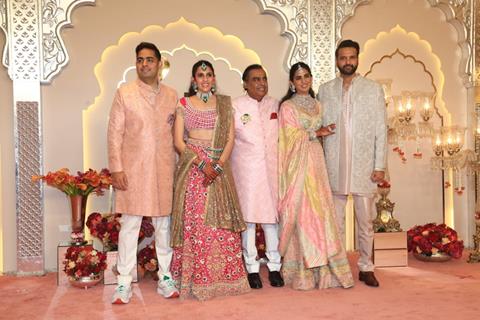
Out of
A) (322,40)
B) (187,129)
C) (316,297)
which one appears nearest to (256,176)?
(187,129)

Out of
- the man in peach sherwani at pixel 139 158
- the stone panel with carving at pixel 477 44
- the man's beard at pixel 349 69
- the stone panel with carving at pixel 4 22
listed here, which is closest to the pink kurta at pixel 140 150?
the man in peach sherwani at pixel 139 158

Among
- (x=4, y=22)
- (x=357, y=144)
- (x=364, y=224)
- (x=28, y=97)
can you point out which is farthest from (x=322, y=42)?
(x=4, y=22)

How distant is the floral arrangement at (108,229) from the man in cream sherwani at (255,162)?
2.93 feet

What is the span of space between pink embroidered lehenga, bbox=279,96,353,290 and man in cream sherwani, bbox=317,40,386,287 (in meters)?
0.18

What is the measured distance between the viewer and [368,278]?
375cm

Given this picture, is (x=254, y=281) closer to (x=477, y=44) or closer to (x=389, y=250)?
(x=389, y=250)

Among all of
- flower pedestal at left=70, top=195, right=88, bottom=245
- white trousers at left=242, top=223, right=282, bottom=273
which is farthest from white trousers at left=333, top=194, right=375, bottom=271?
flower pedestal at left=70, top=195, right=88, bottom=245

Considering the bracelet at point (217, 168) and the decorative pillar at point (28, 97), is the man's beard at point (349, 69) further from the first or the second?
the decorative pillar at point (28, 97)

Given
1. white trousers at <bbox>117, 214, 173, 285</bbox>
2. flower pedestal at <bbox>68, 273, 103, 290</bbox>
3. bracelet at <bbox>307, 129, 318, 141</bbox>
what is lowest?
flower pedestal at <bbox>68, 273, 103, 290</bbox>

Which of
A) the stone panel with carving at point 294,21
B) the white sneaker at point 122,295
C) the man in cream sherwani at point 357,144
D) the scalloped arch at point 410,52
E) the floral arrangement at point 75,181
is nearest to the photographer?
the white sneaker at point 122,295

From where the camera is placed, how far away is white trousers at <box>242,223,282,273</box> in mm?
3736

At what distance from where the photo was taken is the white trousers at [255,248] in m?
3.74

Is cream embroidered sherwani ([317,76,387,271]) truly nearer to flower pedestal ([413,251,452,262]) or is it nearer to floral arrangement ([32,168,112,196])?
flower pedestal ([413,251,452,262])

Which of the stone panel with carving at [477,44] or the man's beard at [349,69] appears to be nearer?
the man's beard at [349,69]
